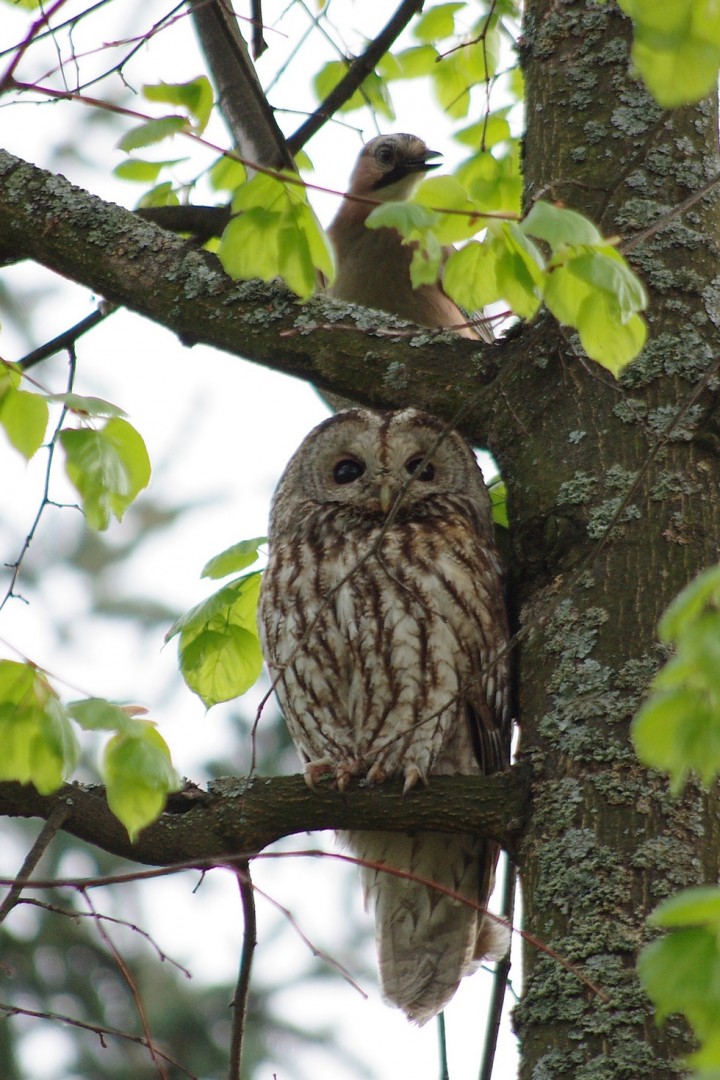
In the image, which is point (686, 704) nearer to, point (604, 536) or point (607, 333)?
point (607, 333)

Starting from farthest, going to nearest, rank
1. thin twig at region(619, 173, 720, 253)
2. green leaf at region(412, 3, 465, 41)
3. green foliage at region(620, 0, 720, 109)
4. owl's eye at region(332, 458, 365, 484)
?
1. green leaf at region(412, 3, 465, 41)
2. owl's eye at region(332, 458, 365, 484)
3. thin twig at region(619, 173, 720, 253)
4. green foliage at region(620, 0, 720, 109)

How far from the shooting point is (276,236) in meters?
2.01

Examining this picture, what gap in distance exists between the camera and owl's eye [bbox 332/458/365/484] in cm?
366

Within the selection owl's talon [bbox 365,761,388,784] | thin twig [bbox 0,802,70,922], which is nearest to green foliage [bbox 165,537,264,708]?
owl's talon [bbox 365,761,388,784]

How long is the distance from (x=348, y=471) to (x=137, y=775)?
6.41 ft

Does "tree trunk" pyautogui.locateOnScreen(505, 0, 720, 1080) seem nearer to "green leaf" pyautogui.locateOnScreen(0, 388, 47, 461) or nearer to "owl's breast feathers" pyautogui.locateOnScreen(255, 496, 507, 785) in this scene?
"owl's breast feathers" pyautogui.locateOnScreen(255, 496, 507, 785)

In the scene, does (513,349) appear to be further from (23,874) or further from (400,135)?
(400,135)

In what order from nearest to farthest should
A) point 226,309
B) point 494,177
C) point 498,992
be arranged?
point 498,992
point 226,309
point 494,177

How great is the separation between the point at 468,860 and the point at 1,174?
207 centimetres

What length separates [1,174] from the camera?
3016mm

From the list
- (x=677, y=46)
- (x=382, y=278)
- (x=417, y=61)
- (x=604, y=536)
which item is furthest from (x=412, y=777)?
(x=417, y=61)

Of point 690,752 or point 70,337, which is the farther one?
point 70,337

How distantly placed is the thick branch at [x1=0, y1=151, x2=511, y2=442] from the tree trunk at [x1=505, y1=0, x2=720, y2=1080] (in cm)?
19

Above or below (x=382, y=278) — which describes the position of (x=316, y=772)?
below
